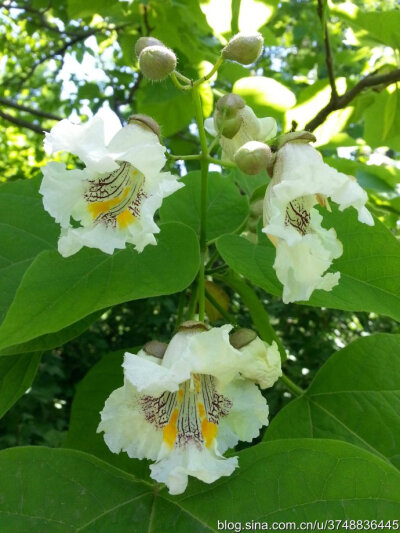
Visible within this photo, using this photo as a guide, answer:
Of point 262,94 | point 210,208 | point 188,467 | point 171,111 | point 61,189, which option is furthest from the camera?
point 171,111

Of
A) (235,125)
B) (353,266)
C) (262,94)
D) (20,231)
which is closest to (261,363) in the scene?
(353,266)

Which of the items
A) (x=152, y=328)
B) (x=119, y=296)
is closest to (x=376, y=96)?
(x=119, y=296)

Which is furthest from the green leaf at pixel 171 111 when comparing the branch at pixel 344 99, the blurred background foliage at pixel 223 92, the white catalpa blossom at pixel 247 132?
the white catalpa blossom at pixel 247 132

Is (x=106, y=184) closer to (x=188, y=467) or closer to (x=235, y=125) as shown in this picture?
(x=235, y=125)

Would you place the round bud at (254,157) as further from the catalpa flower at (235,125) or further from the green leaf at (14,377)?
the green leaf at (14,377)

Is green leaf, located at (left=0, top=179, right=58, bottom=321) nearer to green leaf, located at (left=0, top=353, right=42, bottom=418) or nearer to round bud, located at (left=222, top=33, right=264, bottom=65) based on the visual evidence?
green leaf, located at (left=0, top=353, right=42, bottom=418)

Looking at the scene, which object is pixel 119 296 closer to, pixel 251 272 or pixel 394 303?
pixel 251 272

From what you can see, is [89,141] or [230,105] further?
[230,105]
